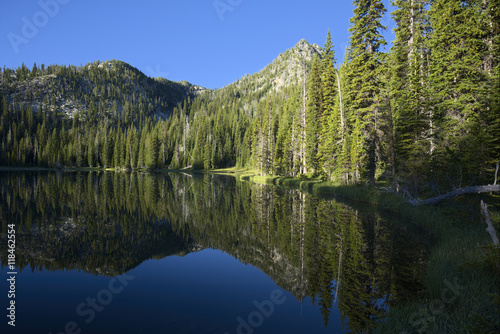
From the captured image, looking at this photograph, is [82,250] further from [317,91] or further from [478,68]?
[317,91]

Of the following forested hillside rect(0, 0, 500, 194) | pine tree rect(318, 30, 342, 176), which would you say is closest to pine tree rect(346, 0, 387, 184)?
forested hillside rect(0, 0, 500, 194)

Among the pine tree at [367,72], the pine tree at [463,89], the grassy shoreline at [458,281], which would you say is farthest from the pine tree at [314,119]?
the grassy shoreline at [458,281]

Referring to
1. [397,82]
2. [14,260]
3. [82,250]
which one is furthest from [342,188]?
[14,260]

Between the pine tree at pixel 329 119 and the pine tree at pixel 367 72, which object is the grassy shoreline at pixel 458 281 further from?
the pine tree at pixel 329 119

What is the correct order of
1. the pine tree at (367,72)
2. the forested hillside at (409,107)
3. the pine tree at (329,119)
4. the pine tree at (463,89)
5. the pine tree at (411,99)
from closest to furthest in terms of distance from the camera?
the pine tree at (463,89) < the forested hillside at (409,107) < the pine tree at (411,99) < the pine tree at (367,72) < the pine tree at (329,119)

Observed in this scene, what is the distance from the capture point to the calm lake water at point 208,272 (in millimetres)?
7359

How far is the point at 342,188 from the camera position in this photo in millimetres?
29453

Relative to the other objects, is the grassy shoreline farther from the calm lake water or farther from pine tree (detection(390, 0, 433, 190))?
pine tree (detection(390, 0, 433, 190))

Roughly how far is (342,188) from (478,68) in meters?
15.9

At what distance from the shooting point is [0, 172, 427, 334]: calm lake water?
7.36 m

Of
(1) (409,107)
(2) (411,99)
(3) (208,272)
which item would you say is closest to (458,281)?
(3) (208,272)

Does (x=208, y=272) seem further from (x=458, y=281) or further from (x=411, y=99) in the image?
(x=411, y=99)

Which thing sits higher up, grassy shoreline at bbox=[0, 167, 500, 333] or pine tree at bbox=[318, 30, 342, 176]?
pine tree at bbox=[318, 30, 342, 176]

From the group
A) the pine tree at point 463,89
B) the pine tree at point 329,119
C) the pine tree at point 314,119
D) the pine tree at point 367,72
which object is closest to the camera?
the pine tree at point 463,89
